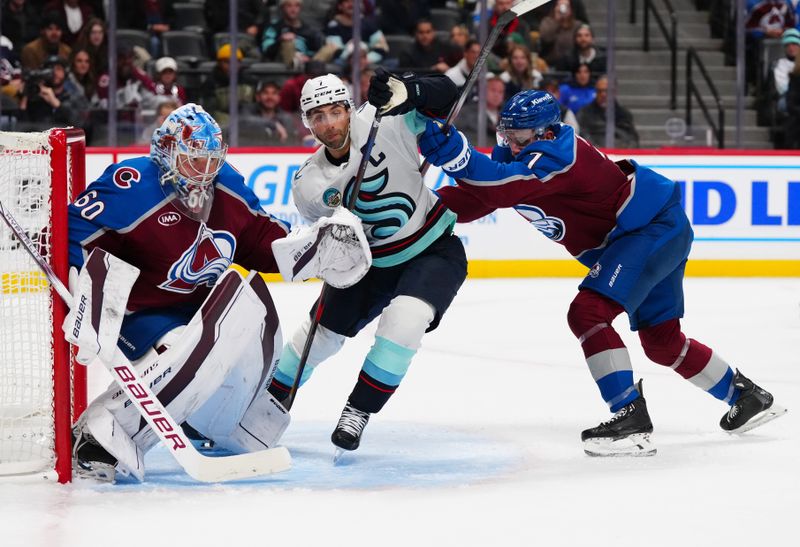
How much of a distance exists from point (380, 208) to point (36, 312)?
874 millimetres

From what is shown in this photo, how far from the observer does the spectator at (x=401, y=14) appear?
7.46 metres

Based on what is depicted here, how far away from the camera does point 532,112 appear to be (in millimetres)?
3283

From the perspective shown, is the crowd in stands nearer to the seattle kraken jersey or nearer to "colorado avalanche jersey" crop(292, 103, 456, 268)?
"colorado avalanche jersey" crop(292, 103, 456, 268)

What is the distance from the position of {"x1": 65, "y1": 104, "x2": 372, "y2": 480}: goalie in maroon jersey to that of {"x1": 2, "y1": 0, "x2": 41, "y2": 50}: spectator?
14.9ft

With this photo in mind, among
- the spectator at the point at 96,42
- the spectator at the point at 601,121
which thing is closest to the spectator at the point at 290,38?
the spectator at the point at 96,42

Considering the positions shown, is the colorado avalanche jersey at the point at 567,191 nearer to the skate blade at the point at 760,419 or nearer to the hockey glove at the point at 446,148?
the hockey glove at the point at 446,148

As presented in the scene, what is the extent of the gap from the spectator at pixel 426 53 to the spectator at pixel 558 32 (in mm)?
607

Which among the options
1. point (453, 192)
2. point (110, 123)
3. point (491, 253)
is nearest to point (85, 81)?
point (110, 123)

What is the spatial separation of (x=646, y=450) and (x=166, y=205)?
1323 millimetres

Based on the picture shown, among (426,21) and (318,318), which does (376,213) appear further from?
(426,21)

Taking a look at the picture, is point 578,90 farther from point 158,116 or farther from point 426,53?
point 158,116

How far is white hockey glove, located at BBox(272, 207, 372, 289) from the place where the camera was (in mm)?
2986

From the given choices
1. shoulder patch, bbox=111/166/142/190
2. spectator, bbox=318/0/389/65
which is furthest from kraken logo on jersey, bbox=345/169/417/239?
spectator, bbox=318/0/389/65

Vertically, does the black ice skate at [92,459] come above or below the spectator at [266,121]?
below
